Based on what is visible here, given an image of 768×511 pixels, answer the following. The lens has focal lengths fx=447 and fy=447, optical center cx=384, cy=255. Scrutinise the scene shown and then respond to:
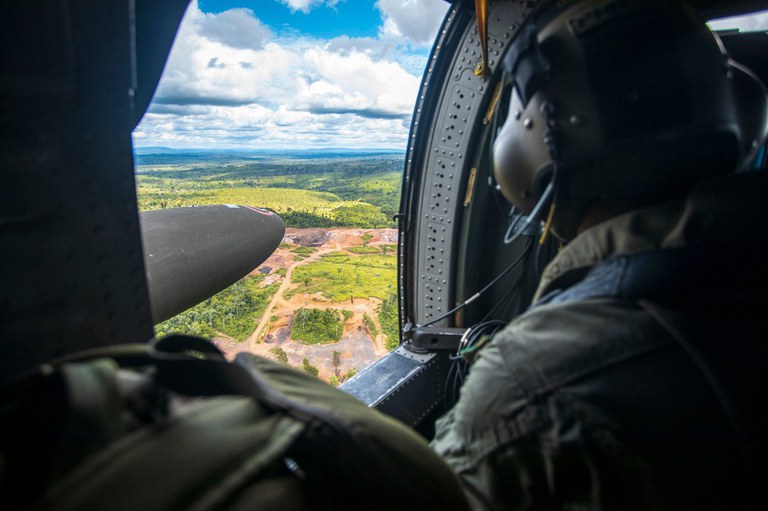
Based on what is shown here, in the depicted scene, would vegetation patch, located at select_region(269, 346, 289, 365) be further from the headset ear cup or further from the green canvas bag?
the headset ear cup

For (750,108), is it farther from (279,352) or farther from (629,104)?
(279,352)

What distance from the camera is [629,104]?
3.20ft

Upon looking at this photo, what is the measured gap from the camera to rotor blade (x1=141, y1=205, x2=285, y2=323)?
10.1 feet

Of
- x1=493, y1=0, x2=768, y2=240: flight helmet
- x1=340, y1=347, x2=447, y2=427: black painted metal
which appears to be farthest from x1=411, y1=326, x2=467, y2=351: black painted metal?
x1=493, y1=0, x2=768, y2=240: flight helmet

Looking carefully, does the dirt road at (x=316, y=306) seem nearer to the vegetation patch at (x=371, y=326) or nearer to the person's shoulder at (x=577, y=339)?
the vegetation patch at (x=371, y=326)

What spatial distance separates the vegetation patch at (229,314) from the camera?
432cm

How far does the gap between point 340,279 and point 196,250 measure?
2.85 metres

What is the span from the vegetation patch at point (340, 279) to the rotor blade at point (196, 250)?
2.42 feet

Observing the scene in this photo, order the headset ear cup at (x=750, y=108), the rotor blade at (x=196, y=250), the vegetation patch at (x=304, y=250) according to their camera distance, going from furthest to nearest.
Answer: the vegetation patch at (x=304, y=250) < the rotor blade at (x=196, y=250) < the headset ear cup at (x=750, y=108)

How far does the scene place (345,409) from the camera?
0.65m

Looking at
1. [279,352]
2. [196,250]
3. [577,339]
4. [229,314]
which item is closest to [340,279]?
[229,314]

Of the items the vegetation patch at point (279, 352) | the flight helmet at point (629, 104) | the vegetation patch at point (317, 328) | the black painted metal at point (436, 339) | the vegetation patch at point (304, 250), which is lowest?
the vegetation patch at point (317, 328)

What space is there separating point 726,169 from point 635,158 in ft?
0.64

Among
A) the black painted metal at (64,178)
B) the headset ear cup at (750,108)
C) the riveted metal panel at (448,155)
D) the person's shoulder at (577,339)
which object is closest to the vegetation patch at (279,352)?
the riveted metal panel at (448,155)
